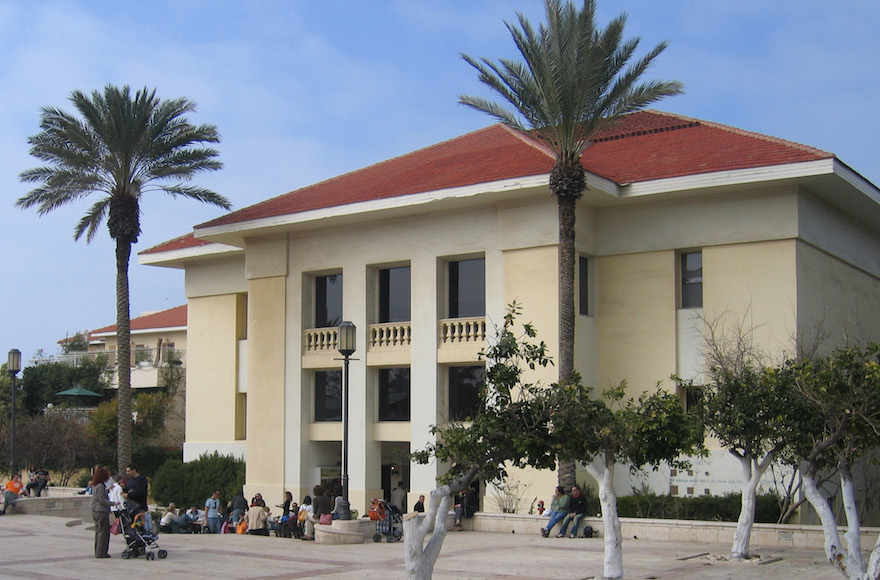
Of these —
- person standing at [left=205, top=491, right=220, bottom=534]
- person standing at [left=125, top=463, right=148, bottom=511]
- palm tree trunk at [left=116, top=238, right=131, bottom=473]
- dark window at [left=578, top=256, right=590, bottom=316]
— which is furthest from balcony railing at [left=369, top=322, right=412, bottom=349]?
person standing at [left=125, top=463, right=148, bottom=511]

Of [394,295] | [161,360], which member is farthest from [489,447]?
[161,360]

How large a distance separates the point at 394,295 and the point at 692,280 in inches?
357

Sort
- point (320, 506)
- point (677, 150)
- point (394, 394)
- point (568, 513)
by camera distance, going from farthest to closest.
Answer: point (394, 394) → point (677, 150) → point (320, 506) → point (568, 513)

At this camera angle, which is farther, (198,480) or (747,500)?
(198,480)

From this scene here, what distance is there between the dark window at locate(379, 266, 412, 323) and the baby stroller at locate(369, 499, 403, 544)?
7914 mm

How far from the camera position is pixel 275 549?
2055cm

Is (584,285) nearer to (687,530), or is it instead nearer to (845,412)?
(687,530)

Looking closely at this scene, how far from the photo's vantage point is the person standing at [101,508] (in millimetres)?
17281

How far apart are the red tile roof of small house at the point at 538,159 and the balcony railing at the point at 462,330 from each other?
3892 mm

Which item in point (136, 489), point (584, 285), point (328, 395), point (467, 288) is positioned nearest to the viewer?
point (136, 489)

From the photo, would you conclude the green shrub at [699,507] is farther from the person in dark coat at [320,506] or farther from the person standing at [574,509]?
the person in dark coat at [320,506]

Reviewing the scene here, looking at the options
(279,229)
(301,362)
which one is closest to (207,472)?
(301,362)

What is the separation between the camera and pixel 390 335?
Result: 97.2 feet

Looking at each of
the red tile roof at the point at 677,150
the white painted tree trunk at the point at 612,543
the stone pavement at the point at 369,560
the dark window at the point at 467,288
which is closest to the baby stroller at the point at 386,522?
the stone pavement at the point at 369,560
